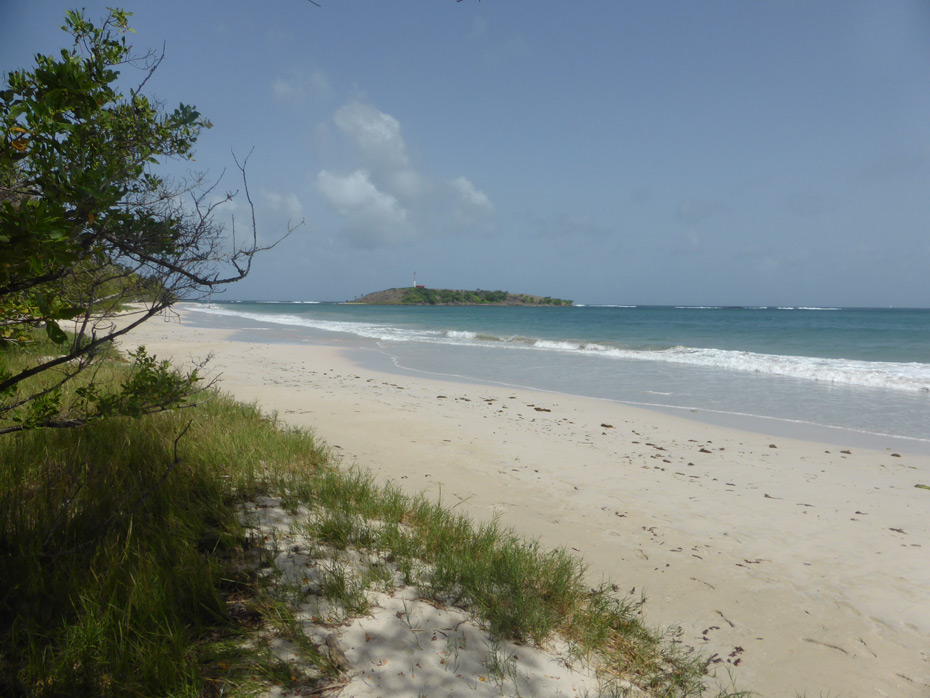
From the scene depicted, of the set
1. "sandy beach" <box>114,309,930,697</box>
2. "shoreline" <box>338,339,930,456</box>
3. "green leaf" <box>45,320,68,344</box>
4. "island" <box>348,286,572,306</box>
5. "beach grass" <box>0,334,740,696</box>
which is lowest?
"sandy beach" <box>114,309,930,697</box>

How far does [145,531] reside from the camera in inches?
114

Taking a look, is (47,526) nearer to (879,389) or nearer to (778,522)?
(778,522)

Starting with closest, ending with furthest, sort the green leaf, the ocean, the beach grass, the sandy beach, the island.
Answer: the green leaf, the beach grass, the sandy beach, the ocean, the island

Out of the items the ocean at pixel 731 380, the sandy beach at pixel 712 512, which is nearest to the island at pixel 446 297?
the ocean at pixel 731 380

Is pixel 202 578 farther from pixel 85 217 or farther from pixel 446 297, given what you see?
pixel 446 297

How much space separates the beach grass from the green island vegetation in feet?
0.04

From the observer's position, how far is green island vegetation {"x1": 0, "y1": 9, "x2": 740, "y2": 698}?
201 centimetres

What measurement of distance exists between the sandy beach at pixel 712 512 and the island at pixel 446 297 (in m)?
131

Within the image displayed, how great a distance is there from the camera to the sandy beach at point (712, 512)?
3.13 meters

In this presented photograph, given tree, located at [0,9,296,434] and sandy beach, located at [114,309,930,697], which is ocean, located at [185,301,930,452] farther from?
tree, located at [0,9,296,434]

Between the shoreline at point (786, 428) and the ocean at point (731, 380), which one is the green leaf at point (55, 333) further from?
the ocean at point (731, 380)

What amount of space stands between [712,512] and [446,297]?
139171mm

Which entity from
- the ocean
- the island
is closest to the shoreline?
the ocean

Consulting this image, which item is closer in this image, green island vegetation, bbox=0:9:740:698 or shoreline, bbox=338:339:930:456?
green island vegetation, bbox=0:9:740:698
